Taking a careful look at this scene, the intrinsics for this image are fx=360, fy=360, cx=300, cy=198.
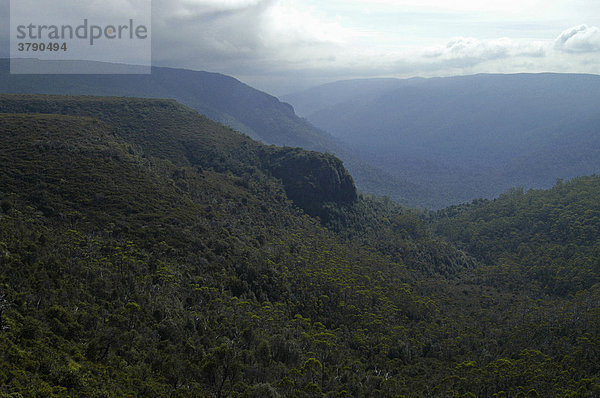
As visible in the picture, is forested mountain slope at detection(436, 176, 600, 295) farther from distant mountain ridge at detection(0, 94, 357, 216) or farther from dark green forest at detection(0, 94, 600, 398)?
distant mountain ridge at detection(0, 94, 357, 216)

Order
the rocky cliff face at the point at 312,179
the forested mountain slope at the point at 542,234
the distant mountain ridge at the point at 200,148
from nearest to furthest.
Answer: the forested mountain slope at the point at 542,234, the distant mountain ridge at the point at 200,148, the rocky cliff face at the point at 312,179

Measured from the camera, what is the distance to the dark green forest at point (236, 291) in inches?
997

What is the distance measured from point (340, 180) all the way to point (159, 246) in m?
68.6

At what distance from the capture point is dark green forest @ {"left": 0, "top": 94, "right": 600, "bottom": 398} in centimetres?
2533

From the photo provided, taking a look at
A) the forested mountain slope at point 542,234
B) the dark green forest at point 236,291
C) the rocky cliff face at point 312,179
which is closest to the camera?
the dark green forest at point 236,291

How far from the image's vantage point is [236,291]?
4434cm

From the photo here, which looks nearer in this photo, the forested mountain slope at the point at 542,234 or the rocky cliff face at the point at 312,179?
the forested mountain slope at the point at 542,234

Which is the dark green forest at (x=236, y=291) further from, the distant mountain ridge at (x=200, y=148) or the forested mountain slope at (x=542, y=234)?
the distant mountain ridge at (x=200, y=148)

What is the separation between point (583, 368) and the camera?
118 ft

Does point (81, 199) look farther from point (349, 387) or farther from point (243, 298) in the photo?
point (349, 387)

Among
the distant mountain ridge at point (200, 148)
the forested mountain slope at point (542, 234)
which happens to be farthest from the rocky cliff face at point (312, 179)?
the forested mountain slope at point (542, 234)

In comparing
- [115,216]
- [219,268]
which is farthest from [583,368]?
[115,216]

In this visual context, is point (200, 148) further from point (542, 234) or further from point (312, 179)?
point (542, 234)

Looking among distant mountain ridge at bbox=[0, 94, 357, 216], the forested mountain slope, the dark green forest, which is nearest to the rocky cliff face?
distant mountain ridge at bbox=[0, 94, 357, 216]
